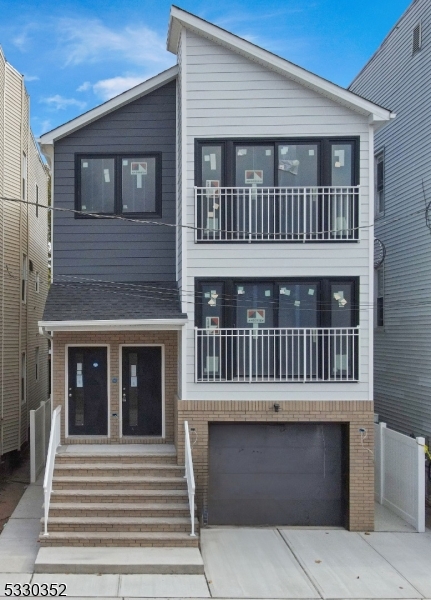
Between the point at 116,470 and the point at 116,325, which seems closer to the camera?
the point at 116,470

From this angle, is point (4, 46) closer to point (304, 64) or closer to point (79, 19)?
point (79, 19)

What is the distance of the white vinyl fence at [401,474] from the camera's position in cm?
950

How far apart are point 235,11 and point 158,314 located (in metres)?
7.79

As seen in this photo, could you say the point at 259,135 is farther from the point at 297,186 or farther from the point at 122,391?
the point at 122,391

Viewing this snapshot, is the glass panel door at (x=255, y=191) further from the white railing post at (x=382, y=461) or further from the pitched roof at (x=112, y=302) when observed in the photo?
the white railing post at (x=382, y=461)

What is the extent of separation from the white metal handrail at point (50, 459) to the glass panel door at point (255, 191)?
14.9ft

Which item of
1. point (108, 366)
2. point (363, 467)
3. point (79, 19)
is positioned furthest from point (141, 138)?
point (363, 467)

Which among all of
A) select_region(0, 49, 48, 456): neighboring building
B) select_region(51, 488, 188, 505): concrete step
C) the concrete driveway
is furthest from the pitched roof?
the concrete driveway

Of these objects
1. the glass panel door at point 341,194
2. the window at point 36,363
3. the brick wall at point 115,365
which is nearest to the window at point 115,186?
the brick wall at point 115,365

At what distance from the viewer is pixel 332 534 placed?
31.0 ft

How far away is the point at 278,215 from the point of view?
9.91 m

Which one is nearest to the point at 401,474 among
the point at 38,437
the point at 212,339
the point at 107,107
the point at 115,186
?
the point at 212,339

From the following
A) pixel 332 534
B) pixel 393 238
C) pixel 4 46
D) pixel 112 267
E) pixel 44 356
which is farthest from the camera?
pixel 44 356

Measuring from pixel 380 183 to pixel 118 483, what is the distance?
33.2 ft
